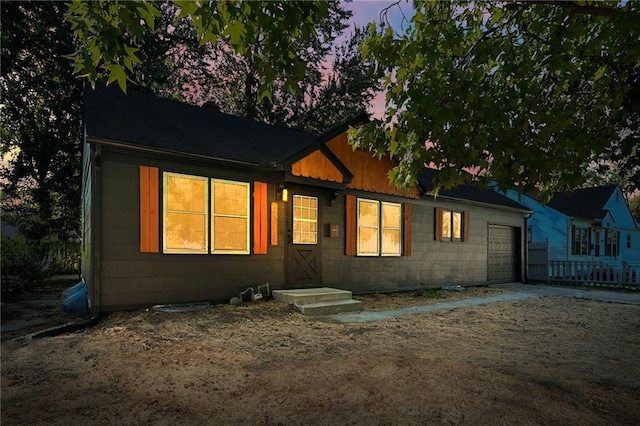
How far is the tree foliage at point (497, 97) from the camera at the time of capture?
506 centimetres

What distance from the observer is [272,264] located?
29.1 ft

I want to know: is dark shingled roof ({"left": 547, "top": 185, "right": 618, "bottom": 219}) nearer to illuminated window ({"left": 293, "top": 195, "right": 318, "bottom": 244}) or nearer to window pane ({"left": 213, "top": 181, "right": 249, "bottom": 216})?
illuminated window ({"left": 293, "top": 195, "right": 318, "bottom": 244})

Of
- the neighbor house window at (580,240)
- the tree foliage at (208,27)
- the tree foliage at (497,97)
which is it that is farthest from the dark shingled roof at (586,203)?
the tree foliage at (208,27)

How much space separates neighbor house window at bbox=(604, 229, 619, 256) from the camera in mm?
23547

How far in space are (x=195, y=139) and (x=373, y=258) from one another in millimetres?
5845

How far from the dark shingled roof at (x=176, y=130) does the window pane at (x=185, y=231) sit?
4.38ft

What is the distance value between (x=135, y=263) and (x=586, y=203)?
2671 cm

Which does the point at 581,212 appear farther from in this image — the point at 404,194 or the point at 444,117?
the point at 444,117

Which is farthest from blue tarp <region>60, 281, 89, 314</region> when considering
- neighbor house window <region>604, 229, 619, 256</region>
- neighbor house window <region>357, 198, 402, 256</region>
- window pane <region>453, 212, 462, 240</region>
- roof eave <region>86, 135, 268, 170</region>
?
neighbor house window <region>604, 229, 619, 256</region>

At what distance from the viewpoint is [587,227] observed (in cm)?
2216

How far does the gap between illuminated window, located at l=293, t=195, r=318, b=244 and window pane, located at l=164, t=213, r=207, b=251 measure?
91.3 inches

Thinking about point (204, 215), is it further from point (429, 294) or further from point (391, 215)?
point (429, 294)

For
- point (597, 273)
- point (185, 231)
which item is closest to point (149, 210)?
point (185, 231)

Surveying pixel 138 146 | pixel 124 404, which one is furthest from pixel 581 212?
pixel 124 404
